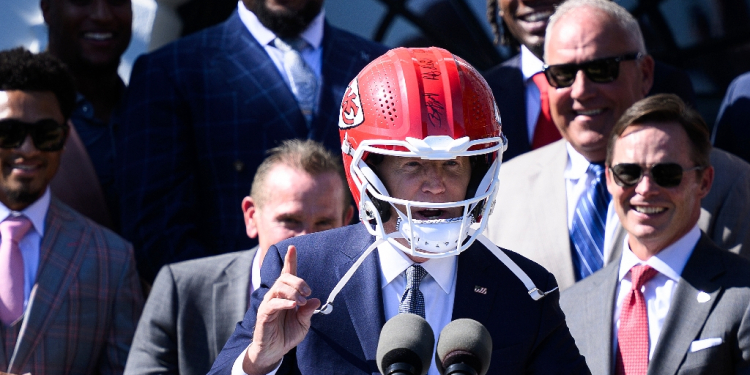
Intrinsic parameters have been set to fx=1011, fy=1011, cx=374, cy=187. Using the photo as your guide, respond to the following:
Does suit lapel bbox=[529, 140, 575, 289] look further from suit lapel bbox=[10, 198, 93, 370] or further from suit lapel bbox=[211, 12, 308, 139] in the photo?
suit lapel bbox=[10, 198, 93, 370]

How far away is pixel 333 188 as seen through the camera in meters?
4.04

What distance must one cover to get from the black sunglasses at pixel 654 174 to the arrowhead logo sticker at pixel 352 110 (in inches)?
59.3

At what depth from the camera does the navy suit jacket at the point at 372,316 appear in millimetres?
2453

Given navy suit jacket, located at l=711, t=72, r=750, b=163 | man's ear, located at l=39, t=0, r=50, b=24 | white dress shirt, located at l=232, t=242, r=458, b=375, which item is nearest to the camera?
white dress shirt, located at l=232, t=242, r=458, b=375

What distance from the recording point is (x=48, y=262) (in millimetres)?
4051

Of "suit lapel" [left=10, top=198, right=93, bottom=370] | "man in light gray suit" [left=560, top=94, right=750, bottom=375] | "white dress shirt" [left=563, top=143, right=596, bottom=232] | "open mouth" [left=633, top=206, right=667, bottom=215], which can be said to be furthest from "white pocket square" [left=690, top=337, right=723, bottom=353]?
"suit lapel" [left=10, top=198, right=93, bottom=370]

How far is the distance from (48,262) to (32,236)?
0.16 m

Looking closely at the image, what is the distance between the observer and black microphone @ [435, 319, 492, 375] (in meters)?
1.91

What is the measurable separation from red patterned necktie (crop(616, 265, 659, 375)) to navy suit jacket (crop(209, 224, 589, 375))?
1075mm

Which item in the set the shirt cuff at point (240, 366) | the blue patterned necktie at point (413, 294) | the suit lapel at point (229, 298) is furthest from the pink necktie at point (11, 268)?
the blue patterned necktie at point (413, 294)

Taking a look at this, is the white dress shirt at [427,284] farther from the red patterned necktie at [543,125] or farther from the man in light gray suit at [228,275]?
the red patterned necktie at [543,125]

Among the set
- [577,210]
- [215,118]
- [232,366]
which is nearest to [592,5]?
[577,210]

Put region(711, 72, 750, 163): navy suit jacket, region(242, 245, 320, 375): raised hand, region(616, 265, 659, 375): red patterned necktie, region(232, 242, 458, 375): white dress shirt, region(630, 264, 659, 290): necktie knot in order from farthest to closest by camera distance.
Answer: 1. region(711, 72, 750, 163): navy suit jacket
2. region(630, 264, 659, 290): necktie knot
3. region(616, 265, 659, 375): red patterned necktie
4. region(232, 242, 458, 375): white dress shirt
5. region(242, 245, 320, 375): raised hand

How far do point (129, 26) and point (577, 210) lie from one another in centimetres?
241
